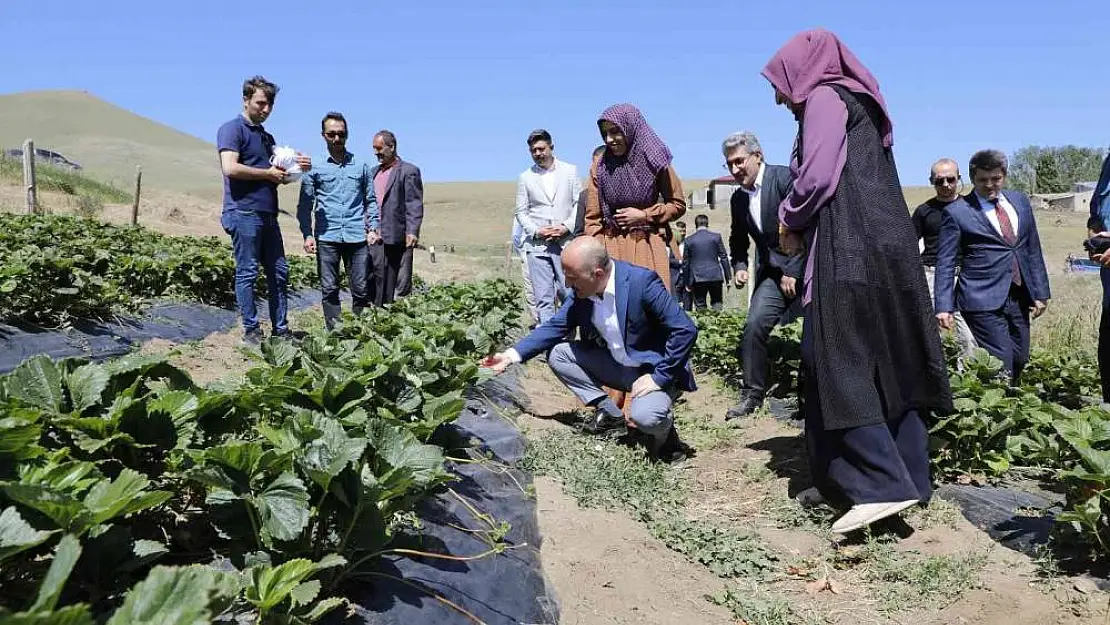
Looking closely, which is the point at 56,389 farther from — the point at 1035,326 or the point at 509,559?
the point at 1035,326

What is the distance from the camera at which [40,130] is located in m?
86.4

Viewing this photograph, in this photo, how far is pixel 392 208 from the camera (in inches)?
283

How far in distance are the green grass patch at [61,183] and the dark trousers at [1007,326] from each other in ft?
66.4

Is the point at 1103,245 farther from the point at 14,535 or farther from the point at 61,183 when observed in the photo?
the point at 61,183

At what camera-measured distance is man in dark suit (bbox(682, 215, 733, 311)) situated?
1102 centimetres

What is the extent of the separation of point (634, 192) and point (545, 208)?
1.58 m

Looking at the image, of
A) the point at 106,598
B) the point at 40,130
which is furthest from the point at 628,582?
the point at 40,130

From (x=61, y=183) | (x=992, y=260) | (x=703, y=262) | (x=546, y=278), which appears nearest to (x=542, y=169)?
(x=546, y=278)

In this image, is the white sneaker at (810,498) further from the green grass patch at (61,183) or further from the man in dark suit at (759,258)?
the green grass patch at (61,183)

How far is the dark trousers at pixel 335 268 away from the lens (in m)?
6.65

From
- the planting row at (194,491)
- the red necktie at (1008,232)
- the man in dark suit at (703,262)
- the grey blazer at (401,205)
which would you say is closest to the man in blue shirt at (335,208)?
the grey blazer at (401,205)

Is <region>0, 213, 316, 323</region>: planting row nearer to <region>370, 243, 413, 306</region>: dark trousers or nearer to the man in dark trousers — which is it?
<region>370, 243, 413, 306</region>: dark trousers

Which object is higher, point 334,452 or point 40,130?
point 40,130

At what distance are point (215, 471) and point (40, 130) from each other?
3912 inches
